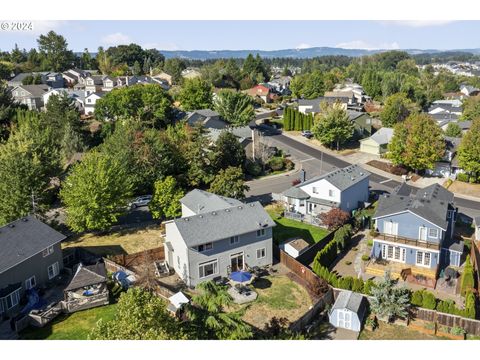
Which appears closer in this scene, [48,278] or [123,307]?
[123,307]

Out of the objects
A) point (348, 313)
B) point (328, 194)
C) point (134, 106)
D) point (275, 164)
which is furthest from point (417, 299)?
point (134, 106)

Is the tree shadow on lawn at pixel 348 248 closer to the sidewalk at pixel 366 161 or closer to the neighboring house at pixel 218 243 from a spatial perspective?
the neighboring house at pixel 218 243

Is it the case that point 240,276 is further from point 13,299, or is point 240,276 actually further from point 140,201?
point 140,201

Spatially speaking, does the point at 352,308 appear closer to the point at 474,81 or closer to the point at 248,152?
the point at 248,152

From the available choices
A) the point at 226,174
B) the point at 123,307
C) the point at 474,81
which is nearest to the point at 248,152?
the point at 226,174

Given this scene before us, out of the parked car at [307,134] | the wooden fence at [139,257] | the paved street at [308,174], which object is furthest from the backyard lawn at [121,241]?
the parked car at [307,134]

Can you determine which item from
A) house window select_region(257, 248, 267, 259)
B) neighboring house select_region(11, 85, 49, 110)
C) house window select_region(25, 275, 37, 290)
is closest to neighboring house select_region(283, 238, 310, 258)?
house window select_region(257, 248, 267, 259)

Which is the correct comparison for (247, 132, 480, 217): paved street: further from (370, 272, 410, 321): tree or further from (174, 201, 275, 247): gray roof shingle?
(370, 272, 410, 321): tree
